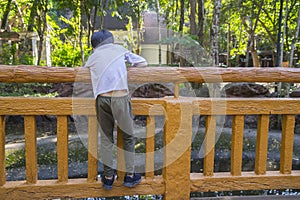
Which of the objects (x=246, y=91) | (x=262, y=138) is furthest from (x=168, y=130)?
(x=246, y=91)

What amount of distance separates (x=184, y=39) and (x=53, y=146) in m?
3.01

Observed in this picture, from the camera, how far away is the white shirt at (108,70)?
5.64ft

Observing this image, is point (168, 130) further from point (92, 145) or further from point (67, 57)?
point (67, 57)

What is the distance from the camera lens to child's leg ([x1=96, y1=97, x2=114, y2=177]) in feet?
5.74

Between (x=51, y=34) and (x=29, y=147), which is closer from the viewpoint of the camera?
(x=29, y=147)

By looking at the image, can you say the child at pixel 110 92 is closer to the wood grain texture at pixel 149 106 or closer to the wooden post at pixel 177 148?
the wood grain texture at pixel 149 106

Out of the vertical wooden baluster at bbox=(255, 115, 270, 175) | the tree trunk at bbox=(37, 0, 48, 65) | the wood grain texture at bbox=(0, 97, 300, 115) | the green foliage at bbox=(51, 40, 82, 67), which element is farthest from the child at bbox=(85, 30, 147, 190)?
the green foliage at bbox=(51, 40, 82, 67)

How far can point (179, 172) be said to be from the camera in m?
1.92

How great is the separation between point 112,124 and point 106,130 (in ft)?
0.16

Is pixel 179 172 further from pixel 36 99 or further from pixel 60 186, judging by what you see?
pixel 36 99

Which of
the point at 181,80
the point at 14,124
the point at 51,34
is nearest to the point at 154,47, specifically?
the point at 51,34

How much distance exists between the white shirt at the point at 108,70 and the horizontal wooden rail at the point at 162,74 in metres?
0.06

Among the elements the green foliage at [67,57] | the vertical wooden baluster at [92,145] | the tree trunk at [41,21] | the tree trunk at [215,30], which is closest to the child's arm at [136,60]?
the vertical wooden baluster at [92,145]

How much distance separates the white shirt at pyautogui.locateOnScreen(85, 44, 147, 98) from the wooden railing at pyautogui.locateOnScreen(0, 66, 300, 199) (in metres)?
0.07
